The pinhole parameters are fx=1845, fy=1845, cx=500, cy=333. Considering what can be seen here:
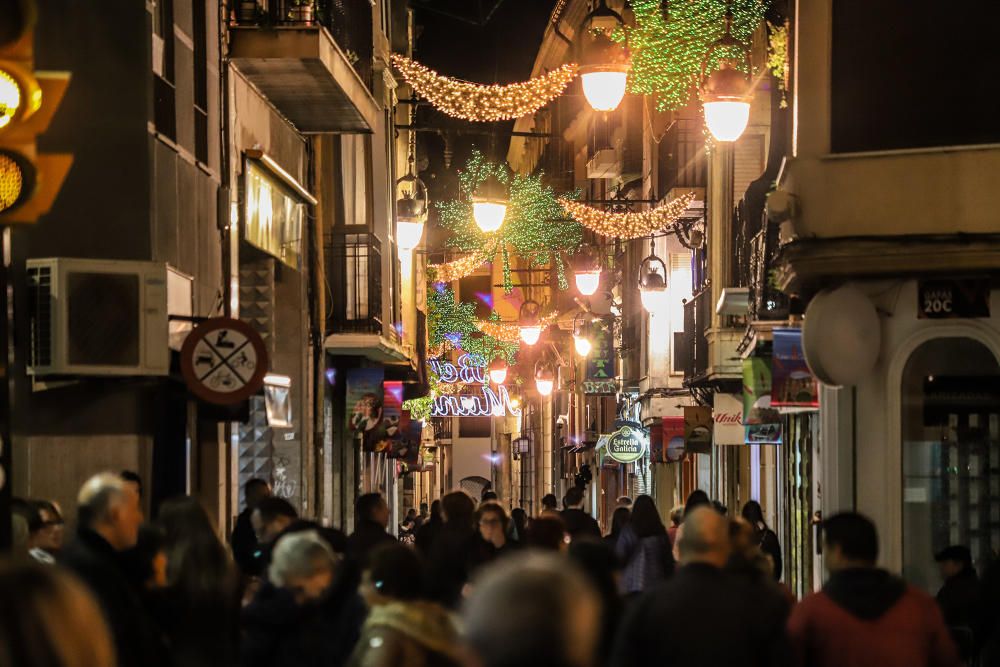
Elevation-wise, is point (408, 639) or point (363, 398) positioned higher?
point (363, 398)

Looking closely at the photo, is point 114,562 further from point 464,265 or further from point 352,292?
point 464,265

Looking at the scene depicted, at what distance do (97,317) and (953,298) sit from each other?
276 inches

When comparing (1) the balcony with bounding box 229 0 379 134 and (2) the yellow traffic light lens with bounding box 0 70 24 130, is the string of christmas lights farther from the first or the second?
(2) the yellow traffic light lens with bounding box 0 70 24 130

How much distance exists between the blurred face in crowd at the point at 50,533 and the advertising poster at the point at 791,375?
372 inches

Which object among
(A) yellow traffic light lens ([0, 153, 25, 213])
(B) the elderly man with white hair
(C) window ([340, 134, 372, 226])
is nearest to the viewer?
(A) yellow traffic light lens ([0, 153, 25, 213])

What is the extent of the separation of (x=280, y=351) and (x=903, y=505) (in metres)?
9.89

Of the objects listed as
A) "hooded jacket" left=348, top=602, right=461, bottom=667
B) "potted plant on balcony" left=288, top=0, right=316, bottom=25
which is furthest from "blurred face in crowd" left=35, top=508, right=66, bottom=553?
"potted plant on balcony" left=288, top=0, right=316, bottom=25

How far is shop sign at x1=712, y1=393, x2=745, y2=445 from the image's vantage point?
96.6 feet

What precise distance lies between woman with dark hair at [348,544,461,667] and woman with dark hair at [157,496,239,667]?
39.1 inches

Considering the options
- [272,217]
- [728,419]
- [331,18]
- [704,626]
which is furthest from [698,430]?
[704,626]

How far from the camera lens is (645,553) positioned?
15.6m

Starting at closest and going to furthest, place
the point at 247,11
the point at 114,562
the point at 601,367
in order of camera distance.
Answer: the point at 114,562 → the point at 247,11 → the point at 601,367

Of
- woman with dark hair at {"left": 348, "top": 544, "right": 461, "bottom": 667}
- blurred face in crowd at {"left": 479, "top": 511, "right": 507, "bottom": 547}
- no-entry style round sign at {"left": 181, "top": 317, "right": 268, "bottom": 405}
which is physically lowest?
blurred face in crowd at {"left": 479, "top": 511, "right": 507, "bottom": 547}

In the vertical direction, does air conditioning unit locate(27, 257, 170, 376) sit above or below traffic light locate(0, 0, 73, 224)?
below
